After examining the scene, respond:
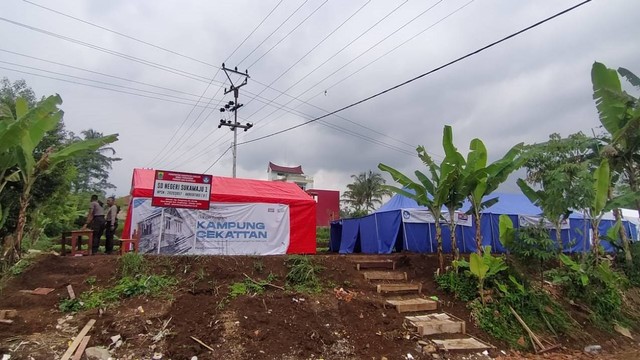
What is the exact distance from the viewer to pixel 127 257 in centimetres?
751

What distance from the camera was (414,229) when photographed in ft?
46.4

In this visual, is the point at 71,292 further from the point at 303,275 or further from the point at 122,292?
the point at 303,275

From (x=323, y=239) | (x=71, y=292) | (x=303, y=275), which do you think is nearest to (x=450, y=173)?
(x=303, y=275)

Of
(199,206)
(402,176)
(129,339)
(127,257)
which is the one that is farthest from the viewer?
(402,176)

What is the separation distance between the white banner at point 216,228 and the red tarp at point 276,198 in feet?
0.71

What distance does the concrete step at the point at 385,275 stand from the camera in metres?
9.43

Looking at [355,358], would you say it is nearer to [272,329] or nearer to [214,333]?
[272,329]

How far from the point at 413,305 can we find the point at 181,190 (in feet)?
19.8

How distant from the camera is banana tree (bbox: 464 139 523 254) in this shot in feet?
30.5

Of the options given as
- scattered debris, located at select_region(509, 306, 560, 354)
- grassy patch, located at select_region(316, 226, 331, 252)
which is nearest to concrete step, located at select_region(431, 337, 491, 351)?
scattered debris, located at select_region(509, 306, 560, 354)

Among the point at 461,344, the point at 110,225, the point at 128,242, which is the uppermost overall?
the point at 110,225

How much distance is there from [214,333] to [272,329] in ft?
3.13

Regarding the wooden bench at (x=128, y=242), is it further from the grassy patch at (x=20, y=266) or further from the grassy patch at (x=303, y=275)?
the grassy patch at (x=303, y=275)

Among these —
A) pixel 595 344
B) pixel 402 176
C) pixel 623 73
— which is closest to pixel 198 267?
pixel 402 176
